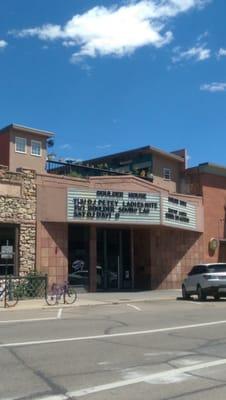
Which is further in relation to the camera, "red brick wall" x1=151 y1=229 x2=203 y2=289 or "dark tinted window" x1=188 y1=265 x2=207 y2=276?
"red brick wall" x1=151 y1=229 x2=203 y2=289

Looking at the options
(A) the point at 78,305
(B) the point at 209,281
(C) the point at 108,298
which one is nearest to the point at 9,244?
(C) the point at 108,298

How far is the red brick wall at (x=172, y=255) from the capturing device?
114 ft

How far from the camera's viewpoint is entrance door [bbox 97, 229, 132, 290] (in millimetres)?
33031

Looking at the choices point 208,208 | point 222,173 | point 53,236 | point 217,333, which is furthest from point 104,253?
point 217,333

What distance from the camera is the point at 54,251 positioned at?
2944 cm

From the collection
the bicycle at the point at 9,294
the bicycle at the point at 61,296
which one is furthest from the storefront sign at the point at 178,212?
the bicycle at the point at 9,294

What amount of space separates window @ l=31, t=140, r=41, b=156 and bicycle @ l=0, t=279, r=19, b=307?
21456mm

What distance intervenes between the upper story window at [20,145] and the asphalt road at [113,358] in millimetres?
28114

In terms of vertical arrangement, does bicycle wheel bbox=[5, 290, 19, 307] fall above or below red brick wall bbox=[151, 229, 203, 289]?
below

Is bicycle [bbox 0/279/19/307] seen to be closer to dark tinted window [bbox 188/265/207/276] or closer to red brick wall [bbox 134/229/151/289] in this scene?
dark tinted window [bbox 188/265/207/276]

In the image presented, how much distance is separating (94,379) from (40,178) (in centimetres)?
2124

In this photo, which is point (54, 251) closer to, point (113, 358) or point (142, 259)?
point (142, 259)

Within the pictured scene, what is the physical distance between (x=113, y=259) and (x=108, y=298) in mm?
5957

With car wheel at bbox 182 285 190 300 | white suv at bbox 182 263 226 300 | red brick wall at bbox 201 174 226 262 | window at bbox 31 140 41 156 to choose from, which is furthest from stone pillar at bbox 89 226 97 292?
window at bbox 31 140 41 156
